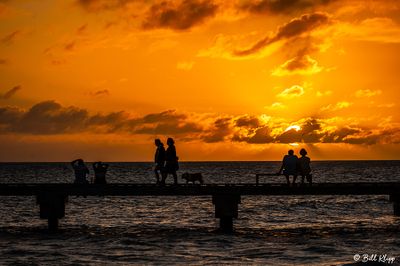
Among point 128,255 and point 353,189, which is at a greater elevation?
point 353,189

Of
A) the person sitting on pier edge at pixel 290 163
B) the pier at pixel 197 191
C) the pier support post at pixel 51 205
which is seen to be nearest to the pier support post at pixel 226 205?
the pier at pixel 197 191

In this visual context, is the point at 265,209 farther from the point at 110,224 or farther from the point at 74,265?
the point at 74,265

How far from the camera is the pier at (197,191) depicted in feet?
103

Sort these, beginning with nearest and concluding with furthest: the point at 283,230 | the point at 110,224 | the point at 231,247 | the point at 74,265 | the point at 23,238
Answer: the point at 74,265
the point at 231,247
the point at 23,238
the point at 283,230
the point at 110,224

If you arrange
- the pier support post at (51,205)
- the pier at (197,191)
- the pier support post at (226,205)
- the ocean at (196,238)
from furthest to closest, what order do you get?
1. the pier support post at (51,205)
2. the pier support post at (226,205)
3. the pier at (197,191)
4. the ocean at (196,238)

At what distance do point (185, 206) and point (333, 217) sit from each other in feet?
45.9

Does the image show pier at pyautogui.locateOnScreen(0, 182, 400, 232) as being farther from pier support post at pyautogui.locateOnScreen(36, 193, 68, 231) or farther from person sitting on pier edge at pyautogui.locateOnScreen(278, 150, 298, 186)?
person sitting on pier edge at pyautogui.locateOnScreen(278, 150, 298, 186)

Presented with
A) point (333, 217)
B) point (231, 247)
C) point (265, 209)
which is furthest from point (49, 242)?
point (265, 209)

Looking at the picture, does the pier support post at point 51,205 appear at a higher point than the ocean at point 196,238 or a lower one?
higher

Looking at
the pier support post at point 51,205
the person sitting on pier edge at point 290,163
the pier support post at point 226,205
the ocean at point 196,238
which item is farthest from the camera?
the pier support post at point 51,205

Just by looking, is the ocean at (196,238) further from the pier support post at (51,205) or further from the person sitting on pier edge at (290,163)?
the person sitting on pier edge at (290,163)

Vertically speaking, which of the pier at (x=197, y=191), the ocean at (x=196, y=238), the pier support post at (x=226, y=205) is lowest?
the ocean at (x=196, y=238)

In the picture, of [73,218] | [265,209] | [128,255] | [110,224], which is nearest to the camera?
[128,255]

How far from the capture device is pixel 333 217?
44.7m
